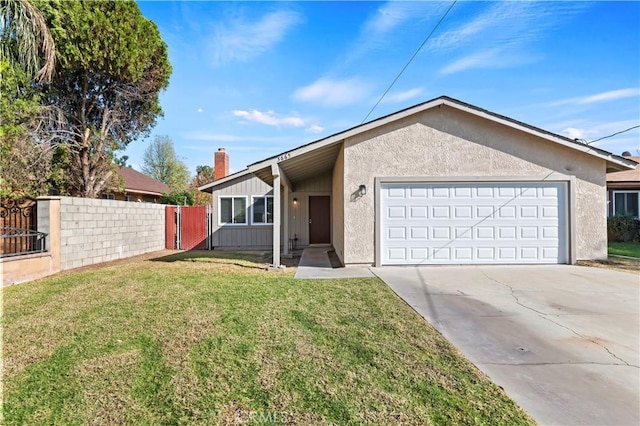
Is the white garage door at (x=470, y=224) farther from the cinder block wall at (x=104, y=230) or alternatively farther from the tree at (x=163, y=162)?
the tree at (x=163, y=162)

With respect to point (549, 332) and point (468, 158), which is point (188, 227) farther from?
point (549, 332)

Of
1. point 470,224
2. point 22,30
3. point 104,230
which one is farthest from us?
point 104,230

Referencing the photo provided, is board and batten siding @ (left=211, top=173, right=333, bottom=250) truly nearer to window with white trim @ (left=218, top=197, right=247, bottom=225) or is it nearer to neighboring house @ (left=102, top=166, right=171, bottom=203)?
window with white trim @ (left=218, top=197, right=247, bottom=225)

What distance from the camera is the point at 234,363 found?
128 inches

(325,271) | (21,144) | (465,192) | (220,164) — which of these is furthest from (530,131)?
(21,144)

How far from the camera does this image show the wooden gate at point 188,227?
48.1 ft

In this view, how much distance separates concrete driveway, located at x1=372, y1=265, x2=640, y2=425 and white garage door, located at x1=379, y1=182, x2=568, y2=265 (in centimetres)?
120

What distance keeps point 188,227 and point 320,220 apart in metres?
6.28

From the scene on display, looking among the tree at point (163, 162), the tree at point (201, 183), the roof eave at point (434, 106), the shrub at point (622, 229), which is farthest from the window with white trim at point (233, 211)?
the tree at point (163, 162)

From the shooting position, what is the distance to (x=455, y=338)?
12.9 ft

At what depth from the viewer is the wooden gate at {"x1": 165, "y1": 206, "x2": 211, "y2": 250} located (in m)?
14.7

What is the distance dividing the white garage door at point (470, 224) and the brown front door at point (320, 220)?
6.65 metres

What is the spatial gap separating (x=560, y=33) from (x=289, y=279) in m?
10.5

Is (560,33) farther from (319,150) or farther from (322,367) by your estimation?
(322,367)
